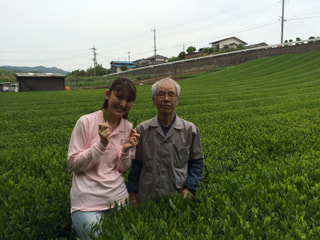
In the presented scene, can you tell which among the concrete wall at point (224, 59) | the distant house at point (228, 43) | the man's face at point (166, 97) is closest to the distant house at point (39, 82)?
the concrete wall at point (224, 59)

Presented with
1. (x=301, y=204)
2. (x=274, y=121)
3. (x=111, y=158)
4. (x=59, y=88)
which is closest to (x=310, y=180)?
(x=301, y=204)

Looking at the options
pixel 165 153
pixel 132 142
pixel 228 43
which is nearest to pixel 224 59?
pixel 228 43

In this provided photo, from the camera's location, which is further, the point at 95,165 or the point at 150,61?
the point at 150,61

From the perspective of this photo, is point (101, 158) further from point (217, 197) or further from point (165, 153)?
point (217, 197)

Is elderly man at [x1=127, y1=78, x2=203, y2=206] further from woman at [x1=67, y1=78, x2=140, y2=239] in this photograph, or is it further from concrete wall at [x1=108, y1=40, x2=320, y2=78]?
concrete wall at [x1=108, y1=40, x2=320, y2=78]

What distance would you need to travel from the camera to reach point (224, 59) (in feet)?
173

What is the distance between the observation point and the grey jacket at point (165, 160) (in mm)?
2814

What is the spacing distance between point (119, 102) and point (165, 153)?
78 cm

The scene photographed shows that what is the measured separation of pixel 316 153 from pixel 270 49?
49.9 m

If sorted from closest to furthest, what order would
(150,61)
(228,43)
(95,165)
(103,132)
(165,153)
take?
(103,132)
(95,165)
(165,153)
(228,43)
(150,61)

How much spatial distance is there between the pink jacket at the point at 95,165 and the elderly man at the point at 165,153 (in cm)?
20

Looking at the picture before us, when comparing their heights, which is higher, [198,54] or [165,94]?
[198,54]

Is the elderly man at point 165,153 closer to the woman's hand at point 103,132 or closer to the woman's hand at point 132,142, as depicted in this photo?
the woman's hand at point 132,142

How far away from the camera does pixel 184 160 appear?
291 centimetres
